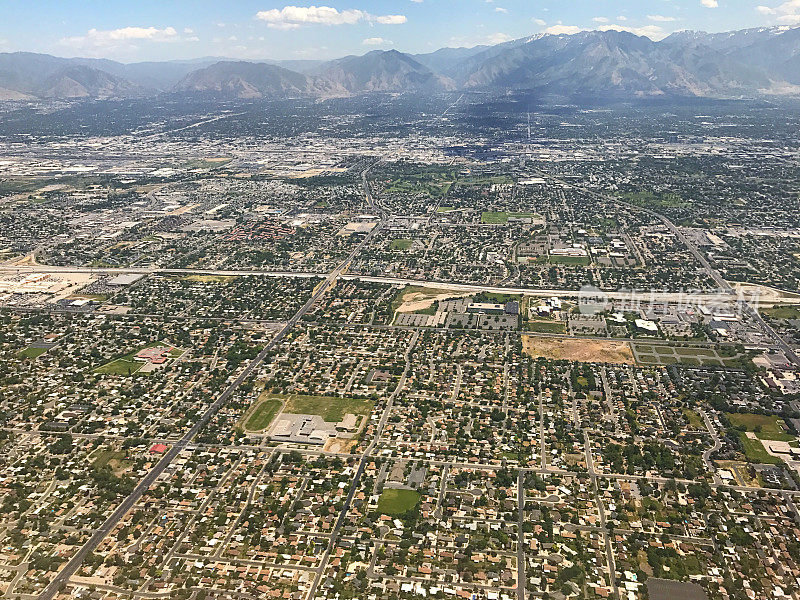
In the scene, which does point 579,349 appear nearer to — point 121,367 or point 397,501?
point 397,501

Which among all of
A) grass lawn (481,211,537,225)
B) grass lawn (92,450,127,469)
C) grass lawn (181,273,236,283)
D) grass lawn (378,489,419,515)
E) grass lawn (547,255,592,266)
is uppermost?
grass lawn (481,211,537,225)

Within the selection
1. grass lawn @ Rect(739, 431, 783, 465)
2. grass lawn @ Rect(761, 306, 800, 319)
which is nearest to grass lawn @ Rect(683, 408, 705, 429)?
grass lawn @ Rect(739, 431, 783, 465)

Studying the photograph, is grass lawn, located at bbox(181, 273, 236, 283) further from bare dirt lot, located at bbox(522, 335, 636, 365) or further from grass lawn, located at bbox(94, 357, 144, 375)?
bare dirt lot, located at bbox(522, 335, 636, 365)

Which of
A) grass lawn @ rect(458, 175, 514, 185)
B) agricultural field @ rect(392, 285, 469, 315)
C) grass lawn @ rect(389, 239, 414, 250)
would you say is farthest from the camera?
grass lawn @ rect(458, 175, 514, 185)

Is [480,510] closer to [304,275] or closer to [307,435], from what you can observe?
[307,435]

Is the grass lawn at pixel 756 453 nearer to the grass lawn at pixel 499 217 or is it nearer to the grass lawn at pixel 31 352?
the grass lawn at pixel 31 352

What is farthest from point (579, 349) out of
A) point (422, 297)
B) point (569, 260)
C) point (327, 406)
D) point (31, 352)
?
point (31, 352)
